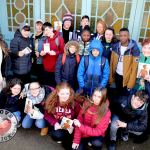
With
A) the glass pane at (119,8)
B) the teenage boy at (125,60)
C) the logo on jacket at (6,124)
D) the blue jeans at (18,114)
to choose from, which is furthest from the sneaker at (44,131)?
the glass pane at (119,8)

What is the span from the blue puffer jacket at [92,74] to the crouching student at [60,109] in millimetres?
526

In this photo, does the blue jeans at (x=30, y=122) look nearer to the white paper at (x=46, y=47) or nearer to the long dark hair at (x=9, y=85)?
the long dark hair at (x=9, y=85)

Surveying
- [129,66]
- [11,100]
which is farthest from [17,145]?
[129,66]

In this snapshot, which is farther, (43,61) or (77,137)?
(43,61)

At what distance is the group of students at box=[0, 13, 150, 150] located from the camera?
13.2 feet

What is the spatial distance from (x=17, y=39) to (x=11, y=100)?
1122 mm

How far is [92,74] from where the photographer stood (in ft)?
14.8

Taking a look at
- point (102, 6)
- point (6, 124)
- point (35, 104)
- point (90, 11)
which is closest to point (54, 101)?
point (35, 104)

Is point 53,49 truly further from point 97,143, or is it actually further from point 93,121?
point 97,143

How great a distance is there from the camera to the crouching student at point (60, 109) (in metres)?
4.04

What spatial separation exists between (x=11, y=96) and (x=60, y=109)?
952mm

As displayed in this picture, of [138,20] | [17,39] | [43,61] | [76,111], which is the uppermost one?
[138,20]

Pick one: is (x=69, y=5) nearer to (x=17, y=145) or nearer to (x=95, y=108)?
(x=95, y=108)

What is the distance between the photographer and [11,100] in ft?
14.6
